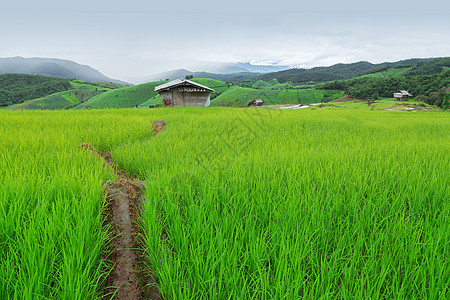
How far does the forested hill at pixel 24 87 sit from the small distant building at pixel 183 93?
94.1 metres

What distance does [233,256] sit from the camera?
3.59ft

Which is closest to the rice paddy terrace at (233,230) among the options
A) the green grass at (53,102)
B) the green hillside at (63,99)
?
the green hillside at (63,99)

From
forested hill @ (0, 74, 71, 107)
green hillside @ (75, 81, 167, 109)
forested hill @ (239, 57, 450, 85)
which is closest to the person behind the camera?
green hillside @ (75, 81, 167, 109)

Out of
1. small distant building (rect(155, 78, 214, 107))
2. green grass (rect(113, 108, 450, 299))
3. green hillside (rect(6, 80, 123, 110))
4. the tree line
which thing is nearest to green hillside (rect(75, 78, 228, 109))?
green hillside (rect(6, 80, 123, 110))

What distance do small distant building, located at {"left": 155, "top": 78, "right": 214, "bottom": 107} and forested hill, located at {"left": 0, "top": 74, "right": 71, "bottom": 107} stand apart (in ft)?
309

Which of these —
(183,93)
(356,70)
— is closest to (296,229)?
(183,93)

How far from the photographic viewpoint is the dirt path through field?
1.10m

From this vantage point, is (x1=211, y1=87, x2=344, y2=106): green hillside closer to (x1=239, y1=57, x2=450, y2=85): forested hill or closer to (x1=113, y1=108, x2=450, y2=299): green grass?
(x1=239, y1=57, x2=450, y2=85): forested hill

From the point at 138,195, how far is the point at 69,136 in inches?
111

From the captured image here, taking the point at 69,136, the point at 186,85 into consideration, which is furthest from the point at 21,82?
the point at 69,136

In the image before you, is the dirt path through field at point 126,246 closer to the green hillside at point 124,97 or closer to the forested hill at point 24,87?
Result: the green hillside at point 124,97

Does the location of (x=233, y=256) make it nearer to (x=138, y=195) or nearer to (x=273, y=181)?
(x=273, y=181)

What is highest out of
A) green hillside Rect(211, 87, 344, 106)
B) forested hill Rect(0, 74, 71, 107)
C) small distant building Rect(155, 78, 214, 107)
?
forested hill Rect(0, 74, 71, 107)

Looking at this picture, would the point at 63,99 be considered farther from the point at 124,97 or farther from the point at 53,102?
the point at 124,97
